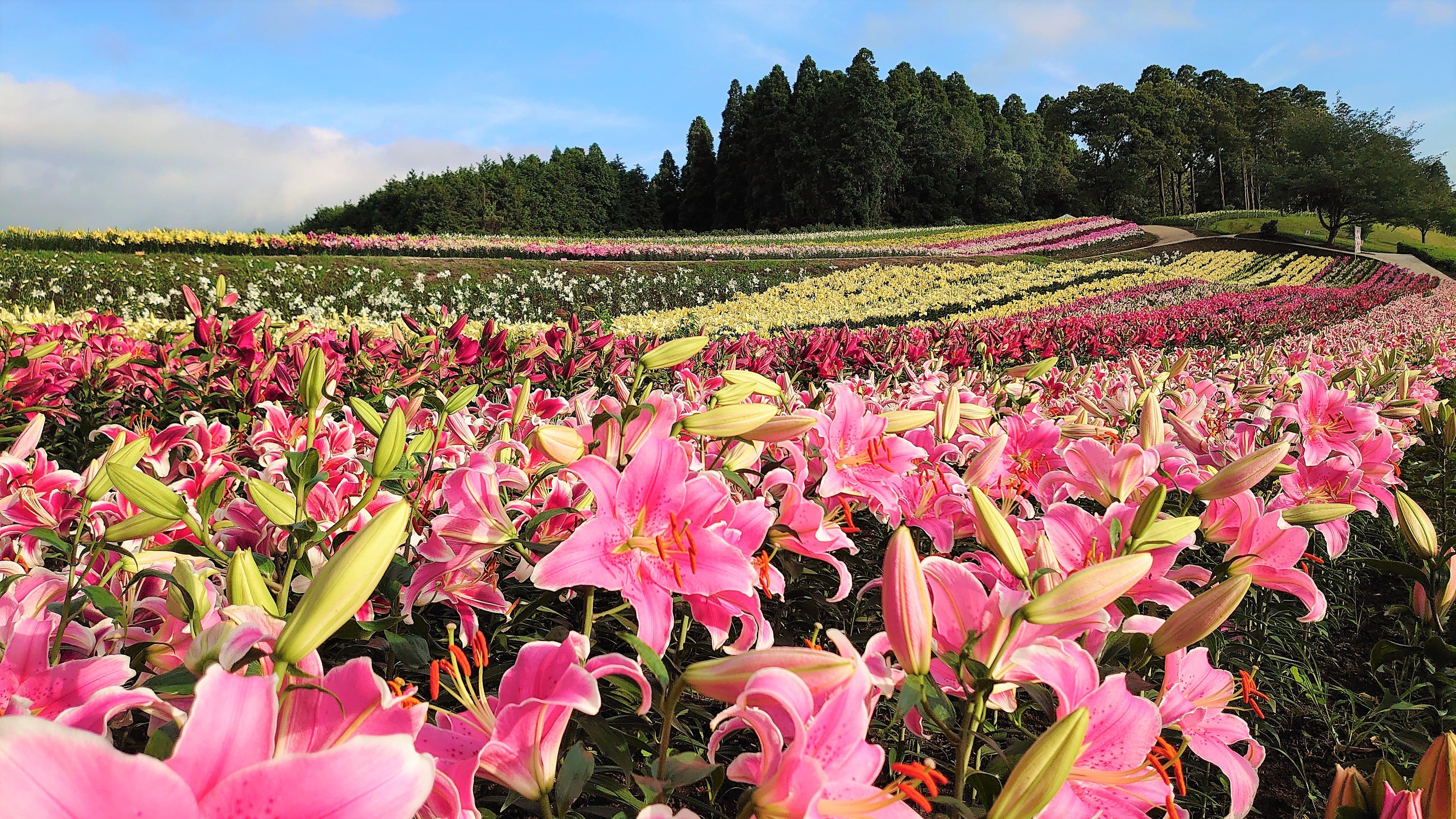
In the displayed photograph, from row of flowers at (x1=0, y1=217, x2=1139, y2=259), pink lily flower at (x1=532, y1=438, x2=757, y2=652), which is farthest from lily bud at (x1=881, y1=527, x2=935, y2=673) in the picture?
row of flowers at (x1=0, y1=217, x2=1139, y2=259)

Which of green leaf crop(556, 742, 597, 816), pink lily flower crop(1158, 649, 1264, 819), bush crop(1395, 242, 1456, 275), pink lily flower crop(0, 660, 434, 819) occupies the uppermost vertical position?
bush crop(1395, 242, 1456, 275)

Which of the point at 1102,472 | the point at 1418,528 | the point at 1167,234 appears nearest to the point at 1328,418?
the point at 1418,528

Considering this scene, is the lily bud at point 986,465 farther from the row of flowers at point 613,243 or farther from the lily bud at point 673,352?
the row of flowers at point 613,243

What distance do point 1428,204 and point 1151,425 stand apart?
4095 centimetres

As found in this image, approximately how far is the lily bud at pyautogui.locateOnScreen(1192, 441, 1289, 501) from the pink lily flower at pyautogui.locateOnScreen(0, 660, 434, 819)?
93 centimetres

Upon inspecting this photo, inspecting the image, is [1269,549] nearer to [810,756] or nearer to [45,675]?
[810,756]

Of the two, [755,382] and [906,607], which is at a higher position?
[755,382]

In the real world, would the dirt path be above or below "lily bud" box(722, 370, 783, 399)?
above

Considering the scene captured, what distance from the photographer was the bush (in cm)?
2411

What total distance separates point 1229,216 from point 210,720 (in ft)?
161

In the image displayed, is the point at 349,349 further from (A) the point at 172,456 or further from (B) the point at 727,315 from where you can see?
(B) the point at 727,315

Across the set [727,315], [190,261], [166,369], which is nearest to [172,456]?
[166,369]

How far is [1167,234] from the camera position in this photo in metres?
29.9

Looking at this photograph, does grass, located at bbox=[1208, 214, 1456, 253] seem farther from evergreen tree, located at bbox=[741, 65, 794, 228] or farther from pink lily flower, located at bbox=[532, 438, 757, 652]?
pink lily flower, located at bbox=[532, 438, 757, 652]
